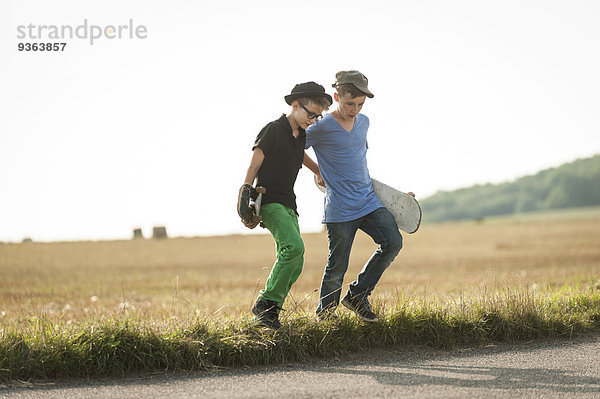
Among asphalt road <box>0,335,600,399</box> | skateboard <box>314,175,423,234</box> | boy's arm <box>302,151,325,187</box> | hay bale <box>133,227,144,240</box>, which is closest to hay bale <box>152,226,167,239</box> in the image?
hay bale <box>133,227,144,240</box>

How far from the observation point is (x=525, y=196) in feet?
A: 484

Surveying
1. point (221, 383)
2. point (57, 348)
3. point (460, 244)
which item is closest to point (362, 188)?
point (221, 383)

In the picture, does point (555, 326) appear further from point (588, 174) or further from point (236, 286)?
point (588, 174)

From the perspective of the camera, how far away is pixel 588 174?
5886 inches

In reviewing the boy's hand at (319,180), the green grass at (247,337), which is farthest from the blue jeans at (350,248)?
the boy's hand at (319,180)

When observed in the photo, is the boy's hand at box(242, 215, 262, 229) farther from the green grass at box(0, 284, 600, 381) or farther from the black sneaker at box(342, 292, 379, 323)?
the black sneaker at box(342, 292, 379, 323)

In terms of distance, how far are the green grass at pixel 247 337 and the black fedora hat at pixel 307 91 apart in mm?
1985

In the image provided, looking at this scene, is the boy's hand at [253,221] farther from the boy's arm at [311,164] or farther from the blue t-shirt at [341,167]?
the boy's arm at [311,164]

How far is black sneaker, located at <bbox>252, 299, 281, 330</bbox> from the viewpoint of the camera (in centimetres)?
574

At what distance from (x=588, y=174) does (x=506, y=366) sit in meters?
158

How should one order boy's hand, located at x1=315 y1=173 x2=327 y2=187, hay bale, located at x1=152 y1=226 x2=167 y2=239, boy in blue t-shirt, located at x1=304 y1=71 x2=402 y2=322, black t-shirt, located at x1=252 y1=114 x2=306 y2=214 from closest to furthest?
black t-shirt, located at x1=252 y1=114 x2=306 y2=214, boy in blue t-shirt, located at x1=304 y1=71 x2=402 y2=322, boy's hand, located at x1=315 y1=173 x2=327 y2=187, hay bale, located at x1=152 y1=226 x2=167 y2=239

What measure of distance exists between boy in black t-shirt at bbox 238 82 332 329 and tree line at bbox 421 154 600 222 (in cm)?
12853

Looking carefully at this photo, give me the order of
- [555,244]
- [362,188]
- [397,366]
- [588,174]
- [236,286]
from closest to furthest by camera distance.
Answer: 1. [397,366]
2. [362,188]
3. [236,286]
4. [555,244]
5. [588,174]

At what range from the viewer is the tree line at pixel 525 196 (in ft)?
451
